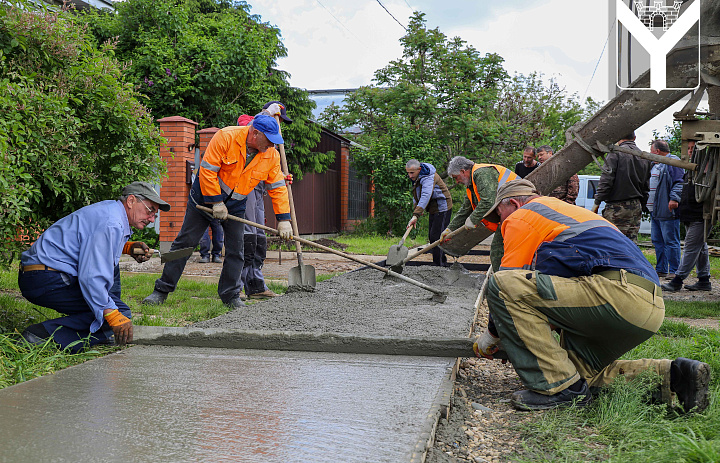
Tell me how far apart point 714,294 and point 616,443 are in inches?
205

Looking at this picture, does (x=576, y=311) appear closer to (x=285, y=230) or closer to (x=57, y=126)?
(x=57, y=126)

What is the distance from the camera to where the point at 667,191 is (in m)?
7.12

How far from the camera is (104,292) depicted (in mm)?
3148

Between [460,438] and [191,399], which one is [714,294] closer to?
[460,438]

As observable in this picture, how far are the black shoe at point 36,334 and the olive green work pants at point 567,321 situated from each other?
96.7 inches

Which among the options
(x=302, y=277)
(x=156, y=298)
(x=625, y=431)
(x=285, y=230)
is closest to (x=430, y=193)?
(x=302, y=277)

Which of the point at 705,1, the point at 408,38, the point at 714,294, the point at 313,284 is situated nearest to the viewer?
the point at 705,1

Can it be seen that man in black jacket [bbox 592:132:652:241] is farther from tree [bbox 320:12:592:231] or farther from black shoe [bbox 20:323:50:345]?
tree [bbox 320:12:592:231]

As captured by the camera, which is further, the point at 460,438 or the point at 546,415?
the point at 546,415

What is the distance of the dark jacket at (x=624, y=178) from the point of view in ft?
20.8

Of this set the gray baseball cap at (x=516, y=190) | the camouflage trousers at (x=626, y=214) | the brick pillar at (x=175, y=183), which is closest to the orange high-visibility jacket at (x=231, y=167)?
the gray baseball cap at (x=516, y=190)

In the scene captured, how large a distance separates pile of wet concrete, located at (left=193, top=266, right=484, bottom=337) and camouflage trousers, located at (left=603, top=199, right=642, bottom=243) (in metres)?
1.70

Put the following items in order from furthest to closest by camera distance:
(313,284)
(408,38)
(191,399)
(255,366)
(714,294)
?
(408,38) < (714,294) < (313,284) < (255,366) < (191,399)

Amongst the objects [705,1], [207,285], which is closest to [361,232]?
[207,285]
